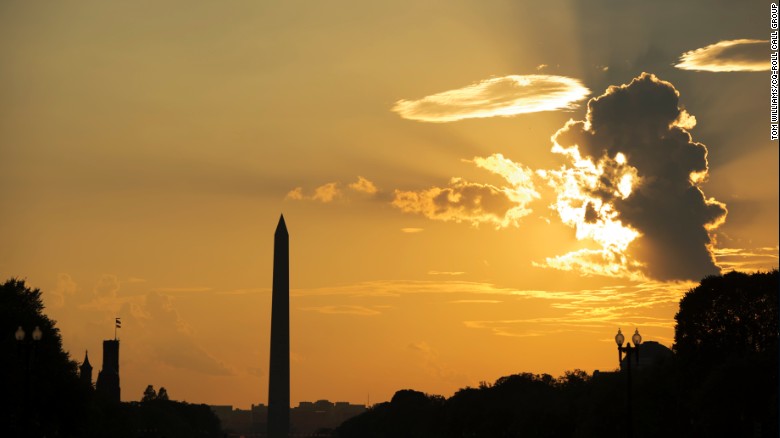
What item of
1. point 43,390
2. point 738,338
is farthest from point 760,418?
point 43,390

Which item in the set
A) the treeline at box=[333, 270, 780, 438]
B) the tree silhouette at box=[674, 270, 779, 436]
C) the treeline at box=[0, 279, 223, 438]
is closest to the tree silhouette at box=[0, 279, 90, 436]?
the treeline at box=[0, 279, 223, 438]

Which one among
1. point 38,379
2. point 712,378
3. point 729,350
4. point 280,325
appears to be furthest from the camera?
point 280,325

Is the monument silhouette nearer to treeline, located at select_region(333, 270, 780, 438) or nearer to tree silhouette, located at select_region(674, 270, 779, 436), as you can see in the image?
treeline, located at select_region(333, 270, 780, 438)

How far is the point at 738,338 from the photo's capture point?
9719 cm

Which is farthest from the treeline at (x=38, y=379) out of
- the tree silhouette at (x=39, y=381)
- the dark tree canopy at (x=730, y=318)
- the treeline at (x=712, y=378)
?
the dark tree canopy at (x=730, y=318)

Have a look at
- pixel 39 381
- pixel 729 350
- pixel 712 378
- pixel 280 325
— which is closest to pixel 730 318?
pixel 729 350

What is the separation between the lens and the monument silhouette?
152m

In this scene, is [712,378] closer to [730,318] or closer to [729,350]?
[729,350]

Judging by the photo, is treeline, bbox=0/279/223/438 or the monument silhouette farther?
the monument silhouette

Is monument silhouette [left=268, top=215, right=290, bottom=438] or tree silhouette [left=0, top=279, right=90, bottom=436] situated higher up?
monument silhouette [left=268, top=215, right=290, bottom=438]

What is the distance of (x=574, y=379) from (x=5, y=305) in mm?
119364

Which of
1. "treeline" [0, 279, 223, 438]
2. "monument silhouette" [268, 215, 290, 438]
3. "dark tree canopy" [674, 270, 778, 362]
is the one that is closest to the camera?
"treeline" [0, 279, 223, 438]

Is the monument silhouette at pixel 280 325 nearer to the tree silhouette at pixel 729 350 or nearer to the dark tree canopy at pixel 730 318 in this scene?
the tree silhouette at pixel 729 350

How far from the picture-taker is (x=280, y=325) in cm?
15262
